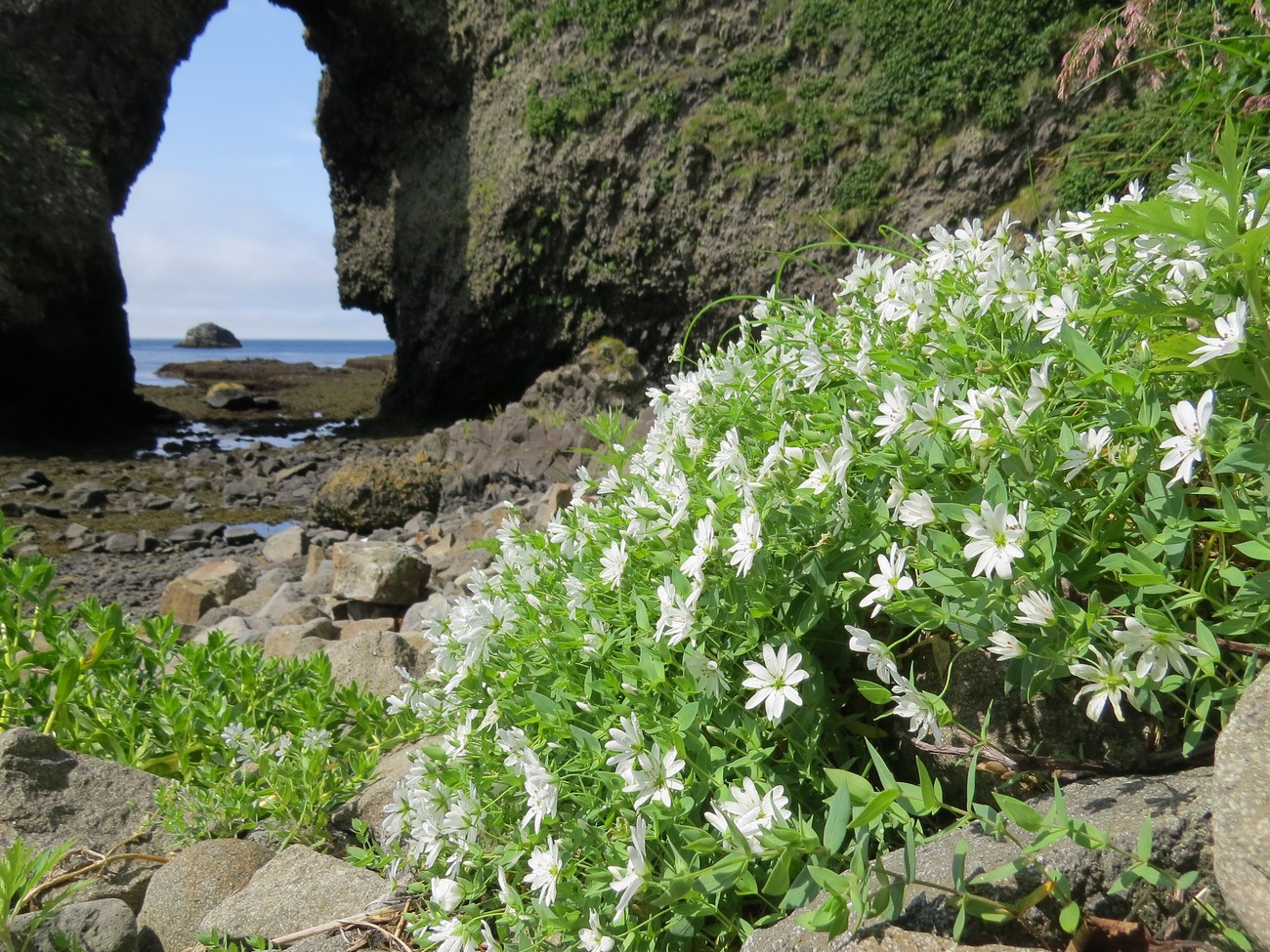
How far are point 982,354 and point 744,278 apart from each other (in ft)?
39.9

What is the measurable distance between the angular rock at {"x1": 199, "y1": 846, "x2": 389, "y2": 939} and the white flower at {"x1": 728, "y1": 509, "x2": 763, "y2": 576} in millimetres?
1273

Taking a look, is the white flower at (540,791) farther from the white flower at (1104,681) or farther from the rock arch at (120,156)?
the rock arch at (120,156)

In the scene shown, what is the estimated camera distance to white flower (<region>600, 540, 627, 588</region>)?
68.5 inches

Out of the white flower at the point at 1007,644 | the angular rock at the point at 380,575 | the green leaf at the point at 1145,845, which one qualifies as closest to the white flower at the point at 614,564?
the white flower at the point at 1007,644

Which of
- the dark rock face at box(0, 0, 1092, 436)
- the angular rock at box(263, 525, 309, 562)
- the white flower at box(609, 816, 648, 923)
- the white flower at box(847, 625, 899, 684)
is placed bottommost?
the angular rock at box(263, 525, 309, 562)

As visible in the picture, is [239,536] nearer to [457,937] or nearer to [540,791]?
[457,937]

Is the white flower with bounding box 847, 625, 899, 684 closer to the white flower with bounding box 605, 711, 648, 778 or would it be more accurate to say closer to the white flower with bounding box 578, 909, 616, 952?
the white flower with bounding box 605, 711, 648, 778

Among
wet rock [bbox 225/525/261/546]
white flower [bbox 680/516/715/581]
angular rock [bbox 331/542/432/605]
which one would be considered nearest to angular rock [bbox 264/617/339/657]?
angular rock [bbox 331/542/432/605]

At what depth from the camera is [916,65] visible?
11562mm

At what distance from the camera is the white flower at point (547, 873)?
146 centimetres

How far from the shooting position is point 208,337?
8338cm

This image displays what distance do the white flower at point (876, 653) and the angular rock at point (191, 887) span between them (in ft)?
6.25

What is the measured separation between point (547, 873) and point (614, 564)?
56 cm

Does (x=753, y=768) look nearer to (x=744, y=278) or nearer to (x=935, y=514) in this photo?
(x=935, y=514)
